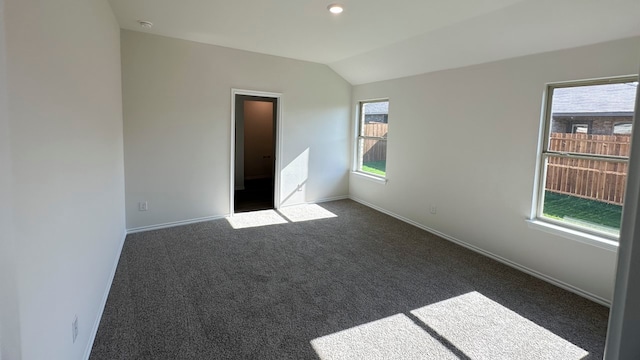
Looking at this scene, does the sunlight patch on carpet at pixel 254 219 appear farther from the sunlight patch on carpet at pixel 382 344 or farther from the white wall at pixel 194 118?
the sunlight patch on carpet at pixel 382 344

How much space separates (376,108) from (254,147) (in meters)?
3.59

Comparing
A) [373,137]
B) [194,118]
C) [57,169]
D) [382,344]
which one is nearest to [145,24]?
[194,118]

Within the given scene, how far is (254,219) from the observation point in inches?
201

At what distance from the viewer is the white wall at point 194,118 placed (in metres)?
4.26

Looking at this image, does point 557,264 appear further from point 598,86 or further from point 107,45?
point 107,45

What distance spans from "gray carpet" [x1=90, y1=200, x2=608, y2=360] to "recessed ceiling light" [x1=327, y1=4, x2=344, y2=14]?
2538mm

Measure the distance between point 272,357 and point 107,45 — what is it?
10.2 feet

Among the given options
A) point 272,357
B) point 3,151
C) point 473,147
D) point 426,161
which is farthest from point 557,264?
point 3,151

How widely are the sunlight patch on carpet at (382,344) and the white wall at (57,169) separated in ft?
4.93

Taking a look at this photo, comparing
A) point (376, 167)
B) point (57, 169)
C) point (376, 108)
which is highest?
point (376, 108)

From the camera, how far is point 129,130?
4219 mm

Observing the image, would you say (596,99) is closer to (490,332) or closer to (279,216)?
(490,332)

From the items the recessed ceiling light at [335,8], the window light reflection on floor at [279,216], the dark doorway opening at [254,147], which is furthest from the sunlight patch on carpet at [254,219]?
the recessed ceiling light at [335,8]

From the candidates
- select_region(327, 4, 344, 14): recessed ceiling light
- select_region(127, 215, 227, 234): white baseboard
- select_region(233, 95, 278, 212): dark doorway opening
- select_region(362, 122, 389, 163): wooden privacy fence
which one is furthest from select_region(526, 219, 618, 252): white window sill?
select_region(233, 95, 278, 212): dark doorway opening
